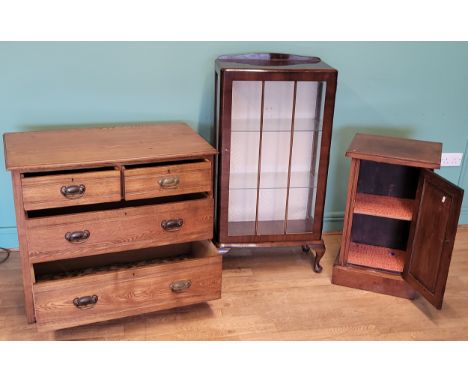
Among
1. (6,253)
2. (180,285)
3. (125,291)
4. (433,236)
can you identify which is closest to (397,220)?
(433,236)

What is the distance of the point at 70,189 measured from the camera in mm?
1910

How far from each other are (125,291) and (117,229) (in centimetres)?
24

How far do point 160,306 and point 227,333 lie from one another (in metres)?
0.28

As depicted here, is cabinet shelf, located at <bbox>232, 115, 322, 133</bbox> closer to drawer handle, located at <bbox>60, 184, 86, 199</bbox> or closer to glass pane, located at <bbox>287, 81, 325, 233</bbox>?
glass pane, located at <bbox>287, 81, 325, 233</bbox>

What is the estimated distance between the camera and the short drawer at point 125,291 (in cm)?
196

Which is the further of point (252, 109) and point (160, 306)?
point (252, 109)

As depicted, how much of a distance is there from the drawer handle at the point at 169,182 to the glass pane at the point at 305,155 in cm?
63

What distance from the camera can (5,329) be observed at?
6.89 ft

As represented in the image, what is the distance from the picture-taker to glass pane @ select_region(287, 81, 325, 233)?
235 cm

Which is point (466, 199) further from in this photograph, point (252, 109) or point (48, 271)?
point (48, 271)

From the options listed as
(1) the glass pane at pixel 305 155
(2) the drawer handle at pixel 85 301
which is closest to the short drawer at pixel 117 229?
(2) the drawer handle at pixel 85 301

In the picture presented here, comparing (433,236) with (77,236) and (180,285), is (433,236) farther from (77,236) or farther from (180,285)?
(77,236)

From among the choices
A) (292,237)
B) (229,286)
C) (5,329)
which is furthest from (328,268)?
(5,329)

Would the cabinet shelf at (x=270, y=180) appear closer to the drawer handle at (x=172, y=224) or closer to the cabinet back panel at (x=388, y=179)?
the cabinet back panel at (x=388, y=179)
